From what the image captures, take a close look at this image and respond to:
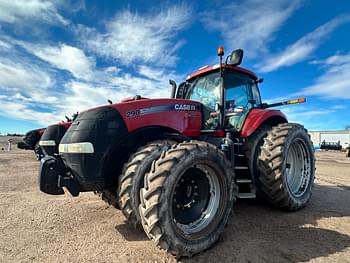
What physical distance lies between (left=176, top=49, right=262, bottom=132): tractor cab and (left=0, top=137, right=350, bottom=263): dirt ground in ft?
5.51

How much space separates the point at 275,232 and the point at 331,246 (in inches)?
25.9

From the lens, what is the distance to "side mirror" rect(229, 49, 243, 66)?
3.88 metres

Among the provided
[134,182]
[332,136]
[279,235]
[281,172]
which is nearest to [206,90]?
[281,172]

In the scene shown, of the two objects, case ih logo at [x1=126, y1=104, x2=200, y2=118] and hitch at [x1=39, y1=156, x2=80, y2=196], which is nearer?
hitch at [x1=39, y1=156, x2=80, y2=196]

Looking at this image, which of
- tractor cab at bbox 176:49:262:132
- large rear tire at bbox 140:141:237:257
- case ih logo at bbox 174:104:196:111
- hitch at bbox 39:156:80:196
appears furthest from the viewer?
tractor cab at bbox 176:49:262:132

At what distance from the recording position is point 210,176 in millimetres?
3121

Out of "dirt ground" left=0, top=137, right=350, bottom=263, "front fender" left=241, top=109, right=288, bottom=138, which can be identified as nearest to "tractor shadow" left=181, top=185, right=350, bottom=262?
"dirt ground" left=0, top=137, right=350, bottom=263

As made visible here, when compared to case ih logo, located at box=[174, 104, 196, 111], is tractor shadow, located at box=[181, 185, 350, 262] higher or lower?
lower

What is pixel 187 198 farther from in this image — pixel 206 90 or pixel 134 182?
pixel 206 90

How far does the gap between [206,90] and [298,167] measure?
248 cm

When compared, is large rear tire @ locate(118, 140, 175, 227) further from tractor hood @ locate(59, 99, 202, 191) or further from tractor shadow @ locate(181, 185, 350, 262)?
tractor shadow @ locate(181, 185, 350, 262)

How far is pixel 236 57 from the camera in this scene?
3.94 metres

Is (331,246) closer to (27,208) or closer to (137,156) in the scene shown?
(137,156)

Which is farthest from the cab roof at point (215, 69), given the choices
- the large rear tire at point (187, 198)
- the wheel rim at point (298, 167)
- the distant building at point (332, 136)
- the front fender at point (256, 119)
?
the distant building at point (332, 136)
